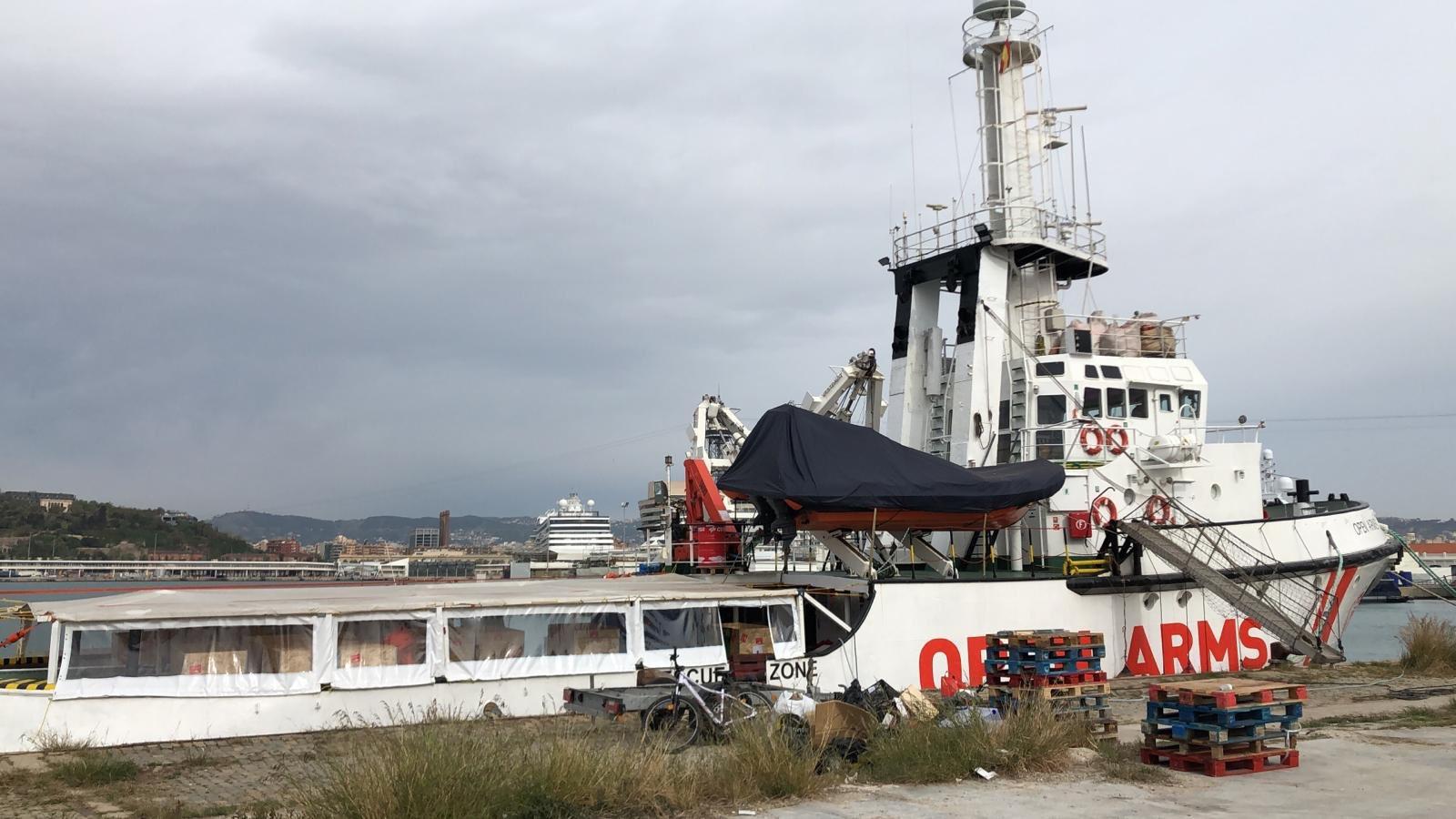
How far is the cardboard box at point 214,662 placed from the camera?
12367 millimetres

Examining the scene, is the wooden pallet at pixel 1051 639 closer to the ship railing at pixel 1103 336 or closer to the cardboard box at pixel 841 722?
the cardboard box at pixel 841 722

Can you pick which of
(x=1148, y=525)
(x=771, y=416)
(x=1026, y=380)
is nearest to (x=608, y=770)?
(x=771, y=416)

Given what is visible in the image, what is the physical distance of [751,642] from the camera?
15648 millimetres

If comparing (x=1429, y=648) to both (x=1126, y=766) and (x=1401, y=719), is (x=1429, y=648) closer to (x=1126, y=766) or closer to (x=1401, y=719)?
(x=1401, y=719)

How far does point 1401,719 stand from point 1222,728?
5.32 meters

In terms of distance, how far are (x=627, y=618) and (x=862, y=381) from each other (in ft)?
45.5

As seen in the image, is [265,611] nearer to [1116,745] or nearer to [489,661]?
[489,661]

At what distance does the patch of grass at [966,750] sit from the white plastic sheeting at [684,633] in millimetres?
5214

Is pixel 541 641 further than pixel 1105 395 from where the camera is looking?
No

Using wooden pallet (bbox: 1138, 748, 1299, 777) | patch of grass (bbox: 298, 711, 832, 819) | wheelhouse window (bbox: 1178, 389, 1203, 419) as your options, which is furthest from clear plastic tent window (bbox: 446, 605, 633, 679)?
wheelhouse window (bbox: 1178, 389, 1203, 419)

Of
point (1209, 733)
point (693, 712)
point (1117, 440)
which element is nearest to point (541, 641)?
point (693, 712)

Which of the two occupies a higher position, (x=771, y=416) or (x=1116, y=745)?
(x=771, y=416)

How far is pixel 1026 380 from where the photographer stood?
21.1 m

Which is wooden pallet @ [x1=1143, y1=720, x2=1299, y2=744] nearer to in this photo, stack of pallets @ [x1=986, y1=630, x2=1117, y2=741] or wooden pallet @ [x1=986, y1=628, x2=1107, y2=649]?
stack of pallets @ [x1=986, y1=630, x2=1117, y2=741]
